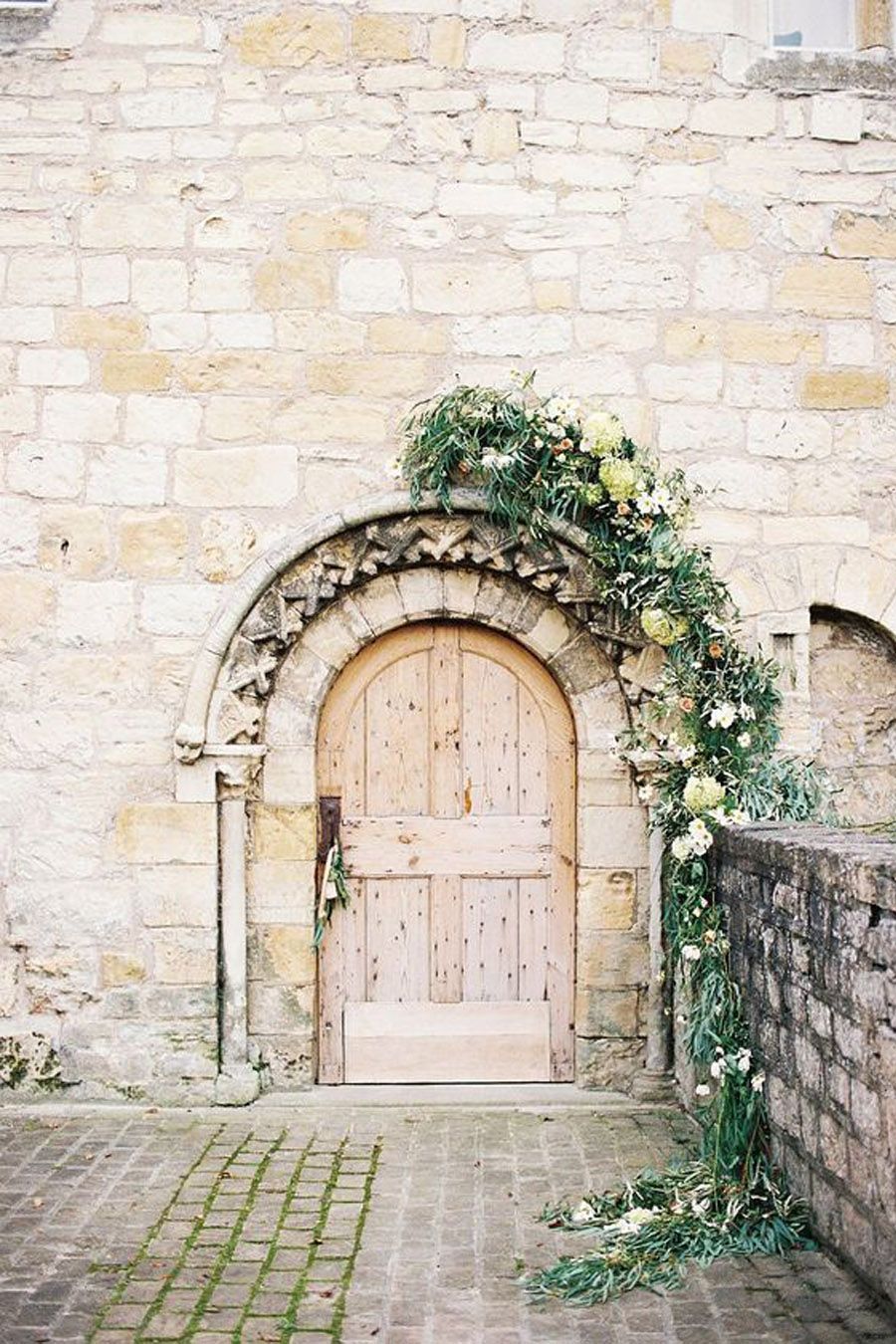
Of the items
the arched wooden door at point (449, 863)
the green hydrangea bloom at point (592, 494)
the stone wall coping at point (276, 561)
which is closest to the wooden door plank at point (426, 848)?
the arched wooden door at point (449, 863)

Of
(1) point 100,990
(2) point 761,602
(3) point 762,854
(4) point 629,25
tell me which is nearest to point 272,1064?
(1) point 100,990

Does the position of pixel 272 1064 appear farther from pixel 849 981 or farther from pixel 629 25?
pixel 629 25

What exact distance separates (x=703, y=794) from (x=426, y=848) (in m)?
1.29

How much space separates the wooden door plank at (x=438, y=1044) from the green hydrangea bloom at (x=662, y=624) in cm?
173

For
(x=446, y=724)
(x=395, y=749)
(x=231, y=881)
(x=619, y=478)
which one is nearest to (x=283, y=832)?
(x=231, y=881)

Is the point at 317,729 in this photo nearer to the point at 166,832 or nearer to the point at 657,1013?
the point at 166,832

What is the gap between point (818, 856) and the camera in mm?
4207

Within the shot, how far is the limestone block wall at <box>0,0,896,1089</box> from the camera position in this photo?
604 centimetres

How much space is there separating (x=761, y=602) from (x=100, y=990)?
3203 mm

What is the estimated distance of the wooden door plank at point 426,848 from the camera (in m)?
6.20

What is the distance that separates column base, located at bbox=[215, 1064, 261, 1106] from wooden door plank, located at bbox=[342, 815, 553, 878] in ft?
3.10

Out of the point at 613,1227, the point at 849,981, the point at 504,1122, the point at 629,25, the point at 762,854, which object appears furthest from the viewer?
the point at 629,25

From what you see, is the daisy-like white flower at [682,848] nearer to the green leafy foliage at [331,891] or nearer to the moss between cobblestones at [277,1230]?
the green leafy foliage at [331,891]

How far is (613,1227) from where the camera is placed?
448 centimetres
